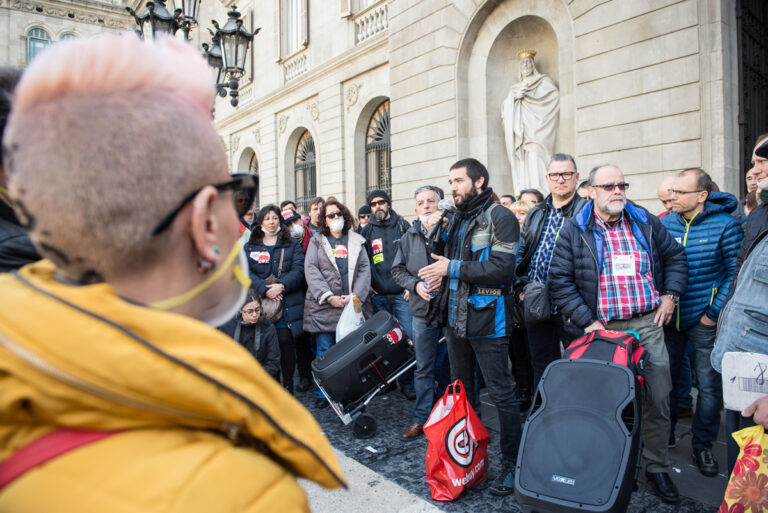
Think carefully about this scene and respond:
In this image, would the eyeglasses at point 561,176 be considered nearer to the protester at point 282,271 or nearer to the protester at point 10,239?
the protester at point 282,271

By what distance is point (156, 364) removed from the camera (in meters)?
0.72

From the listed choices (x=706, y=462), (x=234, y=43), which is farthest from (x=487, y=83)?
(x=706, y=462)

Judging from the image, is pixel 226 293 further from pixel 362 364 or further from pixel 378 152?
pixel 378 152

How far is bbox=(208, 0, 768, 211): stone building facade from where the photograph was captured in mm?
7031

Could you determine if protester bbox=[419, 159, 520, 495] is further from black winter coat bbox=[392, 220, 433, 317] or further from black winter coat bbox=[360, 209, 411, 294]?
black winter coat bbox=[360, 209, 411, 294]

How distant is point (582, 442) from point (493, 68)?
358 inches

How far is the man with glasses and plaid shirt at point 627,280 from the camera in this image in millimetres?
3496

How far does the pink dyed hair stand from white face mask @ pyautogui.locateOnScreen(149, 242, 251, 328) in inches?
12.1

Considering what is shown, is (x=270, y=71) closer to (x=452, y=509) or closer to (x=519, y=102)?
(x=519, y=102)

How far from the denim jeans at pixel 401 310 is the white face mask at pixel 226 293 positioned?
4.91m

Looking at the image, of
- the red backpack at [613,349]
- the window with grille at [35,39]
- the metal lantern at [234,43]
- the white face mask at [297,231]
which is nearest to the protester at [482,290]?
the red backpack at [613,349]

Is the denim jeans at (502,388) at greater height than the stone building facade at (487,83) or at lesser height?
lesser

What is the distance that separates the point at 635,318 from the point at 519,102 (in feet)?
23.2

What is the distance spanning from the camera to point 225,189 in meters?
0.94
